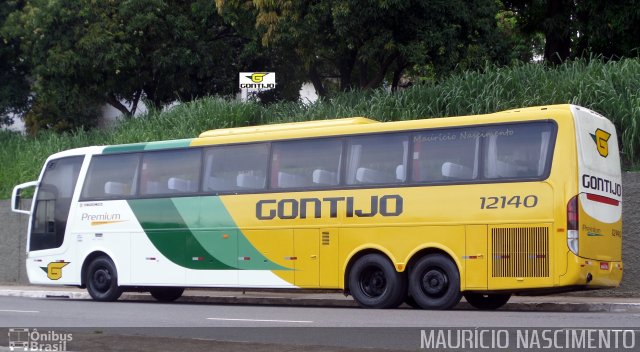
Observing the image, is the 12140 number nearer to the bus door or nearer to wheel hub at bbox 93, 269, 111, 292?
wheel hub at bbox 93, 269, 111, 292

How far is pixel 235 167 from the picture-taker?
758 inches

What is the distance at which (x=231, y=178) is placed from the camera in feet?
63.3

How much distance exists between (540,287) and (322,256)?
163 inches

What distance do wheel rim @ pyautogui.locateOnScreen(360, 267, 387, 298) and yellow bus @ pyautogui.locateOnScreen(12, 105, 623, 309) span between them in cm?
2

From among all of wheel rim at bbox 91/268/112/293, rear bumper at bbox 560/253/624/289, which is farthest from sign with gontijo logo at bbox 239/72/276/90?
rear bumper at bbox 560/253/624/289

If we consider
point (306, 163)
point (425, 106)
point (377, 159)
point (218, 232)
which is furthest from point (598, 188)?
point (425, 106)

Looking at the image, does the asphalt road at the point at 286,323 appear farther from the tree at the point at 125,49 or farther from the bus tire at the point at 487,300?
the tree at the point at 125,49

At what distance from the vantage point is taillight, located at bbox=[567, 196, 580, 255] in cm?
1516

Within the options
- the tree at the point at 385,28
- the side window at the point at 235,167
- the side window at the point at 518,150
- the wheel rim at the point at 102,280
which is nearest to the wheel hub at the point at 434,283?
the side window at the point at 518,150

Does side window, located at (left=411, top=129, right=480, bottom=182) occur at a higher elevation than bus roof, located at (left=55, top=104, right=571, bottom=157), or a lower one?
lower

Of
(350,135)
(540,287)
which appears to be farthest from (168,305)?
(540,287)

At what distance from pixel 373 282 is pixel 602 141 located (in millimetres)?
4349

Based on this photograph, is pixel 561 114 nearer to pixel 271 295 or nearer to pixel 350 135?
pixel 350 135

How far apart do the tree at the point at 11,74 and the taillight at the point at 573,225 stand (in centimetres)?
2640
